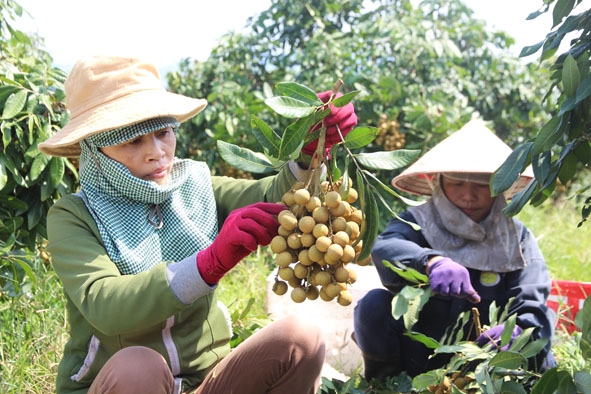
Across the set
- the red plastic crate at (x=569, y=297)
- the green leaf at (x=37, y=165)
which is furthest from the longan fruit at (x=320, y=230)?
the red plastic crate at (x=569, y=297)

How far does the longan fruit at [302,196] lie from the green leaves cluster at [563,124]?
1.50ft

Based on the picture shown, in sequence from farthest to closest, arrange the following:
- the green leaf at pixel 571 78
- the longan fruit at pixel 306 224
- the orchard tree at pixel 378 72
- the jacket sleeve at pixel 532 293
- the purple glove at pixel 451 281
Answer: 1. the orchard tree at pixel 378 72
2. the jacket sleeve at pixel 532 293
3. the purple glove at pixel 451 281
4. the longan fruit at pixel 306 224
5. the green leaf at pixel 571 78

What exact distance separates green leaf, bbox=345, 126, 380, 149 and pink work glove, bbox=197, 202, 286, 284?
0.27 meters

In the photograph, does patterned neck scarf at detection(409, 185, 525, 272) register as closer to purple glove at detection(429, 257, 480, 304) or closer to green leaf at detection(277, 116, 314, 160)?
purple glove at detection(429, 257, 480, 304)

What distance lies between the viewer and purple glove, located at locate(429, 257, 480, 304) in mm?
2270

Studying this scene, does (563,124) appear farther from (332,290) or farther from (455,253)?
(455,253)

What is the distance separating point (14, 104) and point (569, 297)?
271 centimetres

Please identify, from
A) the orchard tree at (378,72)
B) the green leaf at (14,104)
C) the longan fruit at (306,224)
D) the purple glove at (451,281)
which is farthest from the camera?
the orchard tree at (378,72)

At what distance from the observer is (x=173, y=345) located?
1.97 metres

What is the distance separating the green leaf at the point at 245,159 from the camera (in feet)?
6.21

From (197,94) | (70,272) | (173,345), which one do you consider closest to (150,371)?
(173,345)

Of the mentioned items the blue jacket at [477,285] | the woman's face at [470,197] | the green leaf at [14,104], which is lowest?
the blue jacket at [477,285]

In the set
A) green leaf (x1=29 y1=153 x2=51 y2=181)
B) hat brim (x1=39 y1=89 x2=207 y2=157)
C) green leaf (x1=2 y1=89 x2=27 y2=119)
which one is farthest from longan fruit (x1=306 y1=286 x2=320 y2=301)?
green leaf (x1=2 y1=89 x2=27 y2=119)

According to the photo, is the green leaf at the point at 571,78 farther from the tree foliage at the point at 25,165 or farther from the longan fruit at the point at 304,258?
the tree foliage at the point at 25,165
